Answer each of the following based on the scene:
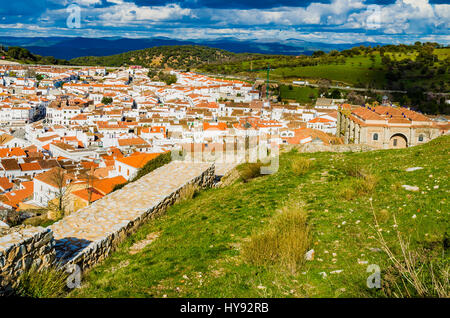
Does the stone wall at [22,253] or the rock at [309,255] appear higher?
the stone wall at [22,253]

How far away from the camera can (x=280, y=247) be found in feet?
13.8

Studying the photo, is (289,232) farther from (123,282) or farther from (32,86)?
(32,86)

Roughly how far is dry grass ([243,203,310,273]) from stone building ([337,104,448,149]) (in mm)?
18602

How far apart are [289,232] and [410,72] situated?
91855mm

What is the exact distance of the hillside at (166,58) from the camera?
140750 millimetres

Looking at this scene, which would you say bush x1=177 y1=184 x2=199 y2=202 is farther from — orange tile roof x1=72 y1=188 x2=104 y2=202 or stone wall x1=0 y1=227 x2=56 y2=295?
orange tile roof x1=72 y1=188 x2=104 y2=202

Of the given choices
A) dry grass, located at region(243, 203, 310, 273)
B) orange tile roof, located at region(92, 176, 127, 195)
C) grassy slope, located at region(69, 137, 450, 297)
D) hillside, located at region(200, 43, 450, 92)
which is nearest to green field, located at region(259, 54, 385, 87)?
hillside, located at region(200, 43, 450, 92)

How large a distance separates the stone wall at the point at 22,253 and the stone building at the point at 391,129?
65.3ft

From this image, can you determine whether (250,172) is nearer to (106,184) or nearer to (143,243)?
(143,243)

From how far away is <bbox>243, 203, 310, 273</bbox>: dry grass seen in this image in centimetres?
404

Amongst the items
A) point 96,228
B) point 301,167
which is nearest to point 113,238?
point 96,228

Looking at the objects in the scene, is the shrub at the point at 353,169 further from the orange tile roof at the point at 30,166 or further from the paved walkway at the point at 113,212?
the orange tile roof at the point at 30,166

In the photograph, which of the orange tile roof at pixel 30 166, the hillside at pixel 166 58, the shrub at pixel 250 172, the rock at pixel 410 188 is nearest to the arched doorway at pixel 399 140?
the shrub at pixel 250 172
